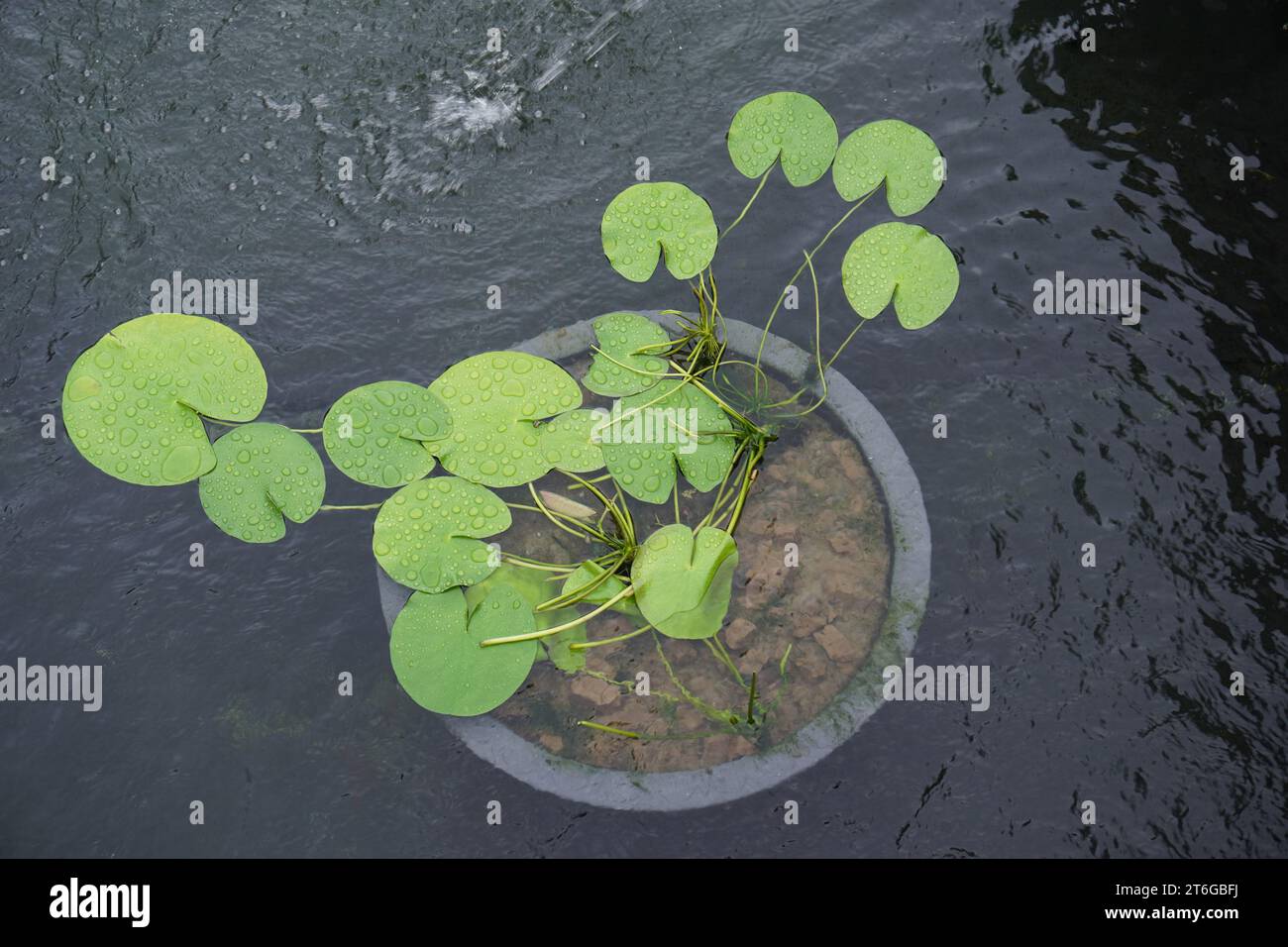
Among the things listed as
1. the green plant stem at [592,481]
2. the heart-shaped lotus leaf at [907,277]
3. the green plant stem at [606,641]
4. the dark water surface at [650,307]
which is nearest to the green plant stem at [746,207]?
the dark water surface at [650,307]

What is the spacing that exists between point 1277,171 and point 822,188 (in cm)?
179

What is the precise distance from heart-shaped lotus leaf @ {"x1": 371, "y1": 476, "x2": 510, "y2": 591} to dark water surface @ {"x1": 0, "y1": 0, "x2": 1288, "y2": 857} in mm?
386

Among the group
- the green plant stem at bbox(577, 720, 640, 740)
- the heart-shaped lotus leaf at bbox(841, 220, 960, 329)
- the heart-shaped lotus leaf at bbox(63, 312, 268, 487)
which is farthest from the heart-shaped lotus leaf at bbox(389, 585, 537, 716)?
the heart-shaped lotus leaf at bbox(841, 220, 960, 329)

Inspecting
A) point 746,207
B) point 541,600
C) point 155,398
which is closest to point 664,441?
point 541,600

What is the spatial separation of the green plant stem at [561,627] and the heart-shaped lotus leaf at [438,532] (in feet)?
0.69

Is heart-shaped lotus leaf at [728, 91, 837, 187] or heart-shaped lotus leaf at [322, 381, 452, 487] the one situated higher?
heart-shaped lotus leaf at [728, 91, 837, 187]

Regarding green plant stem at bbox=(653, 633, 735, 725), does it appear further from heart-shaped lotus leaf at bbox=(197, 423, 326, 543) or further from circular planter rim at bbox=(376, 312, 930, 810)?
heart-shaped lotus leaf at bbox=(197, 423, 326, 543)

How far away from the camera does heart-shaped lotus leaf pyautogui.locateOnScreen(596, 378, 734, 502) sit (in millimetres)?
3213

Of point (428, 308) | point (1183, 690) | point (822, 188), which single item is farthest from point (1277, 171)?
point (428, 308)

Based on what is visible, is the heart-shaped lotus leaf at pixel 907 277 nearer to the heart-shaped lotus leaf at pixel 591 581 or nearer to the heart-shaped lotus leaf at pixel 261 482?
the heart-shaped lotus leaf at pixel 591 581

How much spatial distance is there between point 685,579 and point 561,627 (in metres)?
0.41

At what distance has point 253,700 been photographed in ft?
10.7
